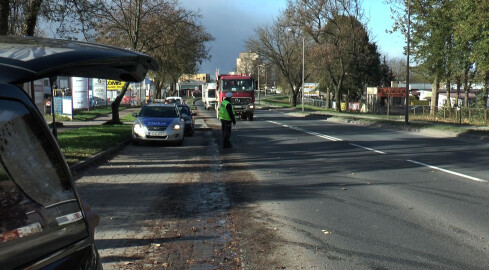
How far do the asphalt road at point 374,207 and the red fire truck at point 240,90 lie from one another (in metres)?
20.2

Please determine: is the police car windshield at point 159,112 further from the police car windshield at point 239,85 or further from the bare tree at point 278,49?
the bare tree at point 278,49

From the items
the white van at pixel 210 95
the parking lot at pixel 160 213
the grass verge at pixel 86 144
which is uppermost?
the white van at pixel 210 95

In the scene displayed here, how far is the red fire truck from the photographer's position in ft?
118

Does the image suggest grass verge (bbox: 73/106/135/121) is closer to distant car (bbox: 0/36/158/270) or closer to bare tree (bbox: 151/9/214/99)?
bare tree (bbox: 151/9/214/99)

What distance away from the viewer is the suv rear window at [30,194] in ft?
6.41

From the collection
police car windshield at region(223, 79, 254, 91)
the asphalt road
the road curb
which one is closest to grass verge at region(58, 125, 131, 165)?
the road curb

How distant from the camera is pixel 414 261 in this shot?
5.21 m

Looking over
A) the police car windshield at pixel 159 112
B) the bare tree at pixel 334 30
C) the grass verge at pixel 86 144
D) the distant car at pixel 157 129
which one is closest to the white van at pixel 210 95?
the bare tree at pixel 334 30

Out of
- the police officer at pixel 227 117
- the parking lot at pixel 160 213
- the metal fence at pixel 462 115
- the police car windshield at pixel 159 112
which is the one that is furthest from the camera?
the metal fence at pixel 462 115

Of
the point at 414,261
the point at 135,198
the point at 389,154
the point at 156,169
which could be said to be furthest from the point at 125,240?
the point at 389,154

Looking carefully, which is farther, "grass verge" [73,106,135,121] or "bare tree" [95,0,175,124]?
"grass verge" [73,106,135,121]

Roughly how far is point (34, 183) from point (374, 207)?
259 inches

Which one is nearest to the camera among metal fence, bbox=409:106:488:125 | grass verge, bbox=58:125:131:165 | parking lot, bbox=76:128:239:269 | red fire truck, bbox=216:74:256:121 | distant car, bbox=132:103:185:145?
parking lot, bbox=76:128:239:269

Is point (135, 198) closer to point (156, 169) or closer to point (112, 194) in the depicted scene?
point (112, 194)
